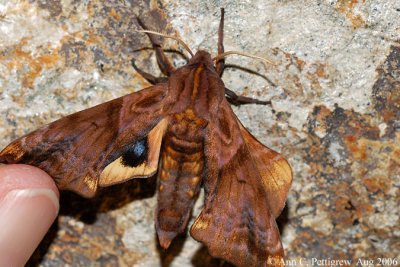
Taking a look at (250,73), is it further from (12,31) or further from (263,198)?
(12,31)

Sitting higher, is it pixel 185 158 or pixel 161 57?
pixel 161 57

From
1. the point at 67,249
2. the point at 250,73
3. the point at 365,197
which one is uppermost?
the point at 250,73

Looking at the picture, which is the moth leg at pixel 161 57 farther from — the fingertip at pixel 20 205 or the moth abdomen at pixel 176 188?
the fingertip at pixel 20 205

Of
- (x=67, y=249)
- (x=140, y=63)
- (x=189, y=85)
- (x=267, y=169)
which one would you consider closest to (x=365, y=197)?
(x=267, y=169)

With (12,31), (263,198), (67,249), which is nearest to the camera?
(263,198)

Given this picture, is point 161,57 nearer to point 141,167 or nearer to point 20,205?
point 141,167

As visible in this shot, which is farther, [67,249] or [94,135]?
[67,249]

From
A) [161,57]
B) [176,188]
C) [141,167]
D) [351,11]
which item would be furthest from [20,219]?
[351,11]
